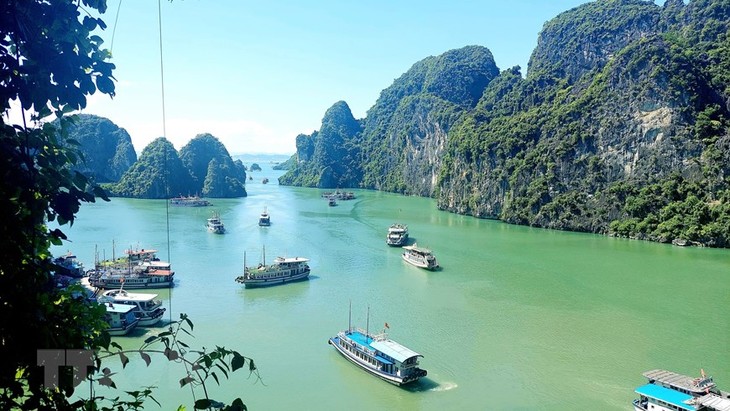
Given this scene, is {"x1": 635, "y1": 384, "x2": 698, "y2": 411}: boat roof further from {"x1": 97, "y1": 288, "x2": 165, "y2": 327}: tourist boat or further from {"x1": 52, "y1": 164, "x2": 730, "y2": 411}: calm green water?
{"x1": 97, "y1": 288, "x2": 165, "y2": 327}: tourist boat

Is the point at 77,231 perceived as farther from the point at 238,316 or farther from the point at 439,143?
the point at 439,143

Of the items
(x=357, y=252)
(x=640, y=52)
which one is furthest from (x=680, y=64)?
(x=357, y=252)

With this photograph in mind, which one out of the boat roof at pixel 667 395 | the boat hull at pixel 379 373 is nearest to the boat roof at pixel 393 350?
the boat hull at pixel 379 373

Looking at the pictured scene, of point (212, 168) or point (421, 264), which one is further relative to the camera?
point (212, 168)

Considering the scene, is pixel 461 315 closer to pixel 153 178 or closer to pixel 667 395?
pixel 667 395

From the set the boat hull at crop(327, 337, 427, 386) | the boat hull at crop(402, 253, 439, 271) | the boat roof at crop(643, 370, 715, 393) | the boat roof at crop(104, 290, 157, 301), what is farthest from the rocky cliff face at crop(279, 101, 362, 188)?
the boat roof at crop(643, 370, 715, 393)

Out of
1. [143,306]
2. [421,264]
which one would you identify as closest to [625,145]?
[421,264]

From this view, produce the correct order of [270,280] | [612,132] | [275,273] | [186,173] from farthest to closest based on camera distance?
[186,173]
[612,132]
[275,273]
[270,280]

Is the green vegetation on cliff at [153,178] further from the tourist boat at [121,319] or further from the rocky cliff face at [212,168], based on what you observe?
the tourist boat at [121,319]
